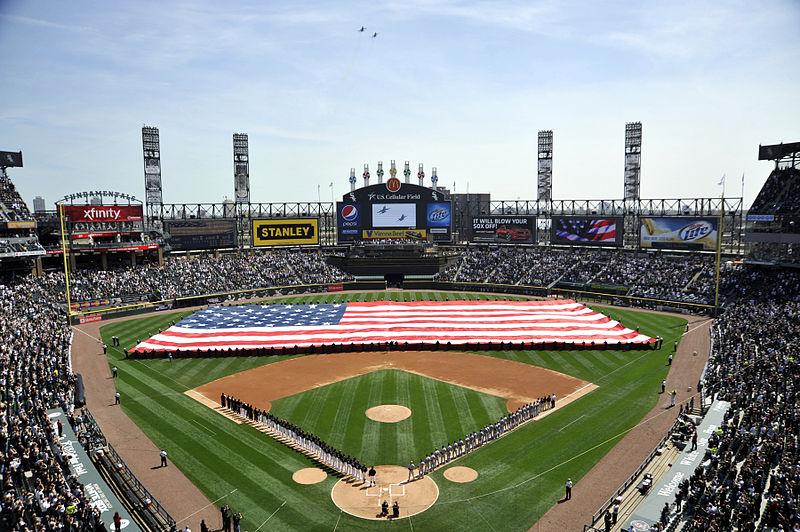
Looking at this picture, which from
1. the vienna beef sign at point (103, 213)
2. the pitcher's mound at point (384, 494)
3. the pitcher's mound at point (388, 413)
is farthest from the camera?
the vienna beef sign at point (103, 213)

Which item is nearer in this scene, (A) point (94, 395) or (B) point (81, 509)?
(B) point (81, 509)

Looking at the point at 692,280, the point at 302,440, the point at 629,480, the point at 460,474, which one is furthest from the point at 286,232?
the point at 629,480

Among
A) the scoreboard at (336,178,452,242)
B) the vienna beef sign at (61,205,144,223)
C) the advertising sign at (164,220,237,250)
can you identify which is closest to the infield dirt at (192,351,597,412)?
the scoreboard at (336,178,452,242)

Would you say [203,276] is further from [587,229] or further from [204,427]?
[587,229]

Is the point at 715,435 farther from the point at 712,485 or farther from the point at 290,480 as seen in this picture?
the point at 290,480

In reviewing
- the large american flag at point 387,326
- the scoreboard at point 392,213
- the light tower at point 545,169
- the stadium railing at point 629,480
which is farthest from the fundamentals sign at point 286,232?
the stadium railing at point 629,480

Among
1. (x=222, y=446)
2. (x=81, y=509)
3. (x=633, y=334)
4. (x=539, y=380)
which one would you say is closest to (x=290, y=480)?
(x=222, y=446)

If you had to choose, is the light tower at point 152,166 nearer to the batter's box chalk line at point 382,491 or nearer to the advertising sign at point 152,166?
the advertising sign at point 152,166
